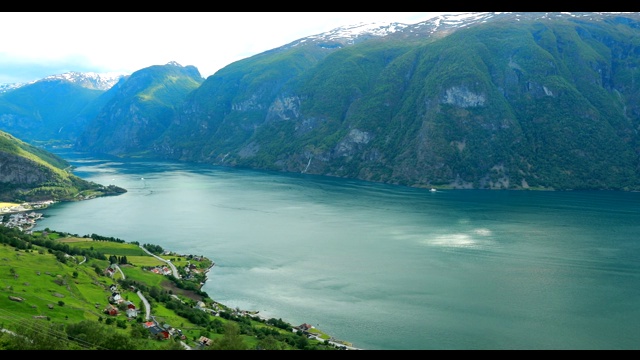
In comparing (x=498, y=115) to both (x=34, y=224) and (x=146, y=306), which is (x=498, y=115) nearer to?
(x=34, y=224)

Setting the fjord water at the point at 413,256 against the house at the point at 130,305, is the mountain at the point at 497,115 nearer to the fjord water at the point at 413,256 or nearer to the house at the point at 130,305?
→ the fjord water at the point at 413,256

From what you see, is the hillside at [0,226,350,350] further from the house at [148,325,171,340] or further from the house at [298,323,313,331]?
the house at [298,323,313,331]

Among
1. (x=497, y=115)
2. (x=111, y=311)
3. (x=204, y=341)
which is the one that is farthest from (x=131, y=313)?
(x=497, y=115)

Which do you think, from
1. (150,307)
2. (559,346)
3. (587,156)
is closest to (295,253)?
(150,307)

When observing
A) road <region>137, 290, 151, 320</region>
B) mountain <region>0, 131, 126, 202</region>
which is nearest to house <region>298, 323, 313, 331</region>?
road <region>137, 290, 151, 320</region>

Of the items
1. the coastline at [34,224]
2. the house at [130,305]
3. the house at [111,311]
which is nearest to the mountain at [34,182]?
the coastline at [34,224]

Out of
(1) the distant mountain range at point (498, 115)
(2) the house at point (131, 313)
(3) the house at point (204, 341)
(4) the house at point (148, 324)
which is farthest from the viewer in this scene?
(1) the distant mountain range at point (498, 115)
